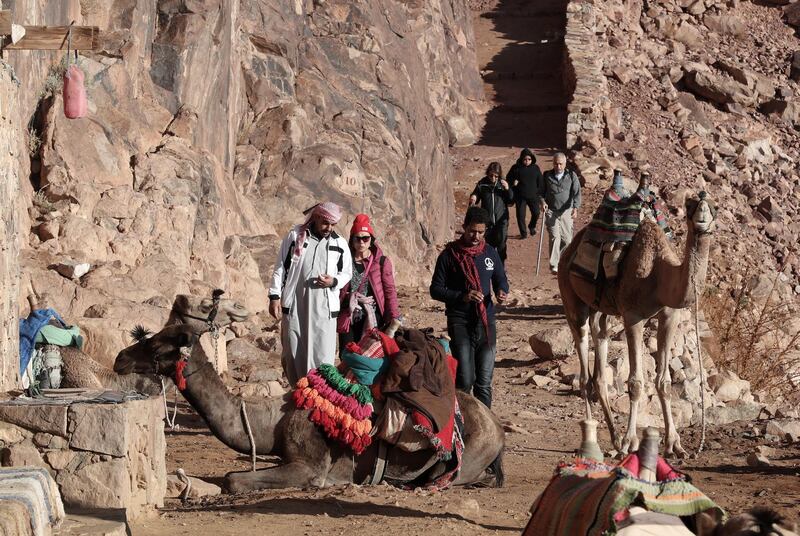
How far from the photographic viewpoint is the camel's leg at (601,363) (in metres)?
11.6

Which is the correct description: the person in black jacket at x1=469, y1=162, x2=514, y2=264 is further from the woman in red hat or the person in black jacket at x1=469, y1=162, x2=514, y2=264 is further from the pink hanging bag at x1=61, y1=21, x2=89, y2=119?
the woman in red hat

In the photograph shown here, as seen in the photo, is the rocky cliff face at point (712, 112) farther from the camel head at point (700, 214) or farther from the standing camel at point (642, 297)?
the camel head at point (700, 214)

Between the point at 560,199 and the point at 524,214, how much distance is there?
544 centimetres

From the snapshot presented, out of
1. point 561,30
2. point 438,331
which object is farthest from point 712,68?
point 438,331

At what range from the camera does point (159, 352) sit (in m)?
8.74

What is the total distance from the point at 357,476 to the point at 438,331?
867cm

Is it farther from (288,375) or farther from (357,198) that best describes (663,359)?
(357,198)

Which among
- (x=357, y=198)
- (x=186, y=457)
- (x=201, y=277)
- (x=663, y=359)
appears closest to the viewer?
(x=186, y=457)

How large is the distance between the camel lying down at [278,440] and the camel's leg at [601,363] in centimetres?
306

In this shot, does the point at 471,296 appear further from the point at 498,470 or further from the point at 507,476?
the point at 498,470

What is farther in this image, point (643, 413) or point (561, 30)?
point (561, 30)

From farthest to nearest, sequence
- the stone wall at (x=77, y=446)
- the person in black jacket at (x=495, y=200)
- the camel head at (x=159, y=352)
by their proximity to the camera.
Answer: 1. the person in black jacket at (x=495, y=200)
2. the camel head at (x=159, y=352)
3. the stone wall at (x=77, y=446)

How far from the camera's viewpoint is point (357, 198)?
21609mm

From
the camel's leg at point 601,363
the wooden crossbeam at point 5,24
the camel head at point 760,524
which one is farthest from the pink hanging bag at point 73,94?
the camel head at point 760,524
